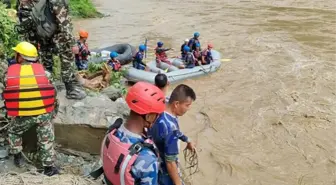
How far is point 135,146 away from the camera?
2199 millimetres

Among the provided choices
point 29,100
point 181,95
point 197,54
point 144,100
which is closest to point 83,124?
point 29,100

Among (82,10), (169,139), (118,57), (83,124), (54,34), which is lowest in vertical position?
(118,57)

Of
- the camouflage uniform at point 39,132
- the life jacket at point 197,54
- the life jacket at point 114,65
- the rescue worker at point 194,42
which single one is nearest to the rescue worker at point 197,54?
the life jacket at point 197,54

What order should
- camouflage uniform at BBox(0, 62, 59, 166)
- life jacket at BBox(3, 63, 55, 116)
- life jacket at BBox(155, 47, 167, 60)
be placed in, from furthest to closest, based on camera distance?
1. life jacket at BBox(155, 47, 167, 60)
2. camouflage uniform at BBox(0, 62, 59, 166)
3. life jacket at BBox(3, 63, 55, 116)

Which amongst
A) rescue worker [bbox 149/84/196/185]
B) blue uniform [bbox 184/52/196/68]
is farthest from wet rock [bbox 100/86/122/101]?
blue uniform [bbox 184/52/196/68]

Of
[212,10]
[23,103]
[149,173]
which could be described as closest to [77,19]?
[212,10]

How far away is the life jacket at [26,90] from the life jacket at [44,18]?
104 cm

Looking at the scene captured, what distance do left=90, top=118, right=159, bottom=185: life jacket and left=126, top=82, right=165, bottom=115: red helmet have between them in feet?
0.56

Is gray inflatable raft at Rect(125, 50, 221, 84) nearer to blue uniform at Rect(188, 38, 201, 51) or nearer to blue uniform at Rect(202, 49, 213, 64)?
blue uniform at Rect(202, 49, 213, 64)

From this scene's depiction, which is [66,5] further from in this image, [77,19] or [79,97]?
[77,19]

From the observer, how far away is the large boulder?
4415mm

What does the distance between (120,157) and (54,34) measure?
271 cm

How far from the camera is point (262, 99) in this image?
8852mm

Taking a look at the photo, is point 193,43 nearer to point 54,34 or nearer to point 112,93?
point 112,93
